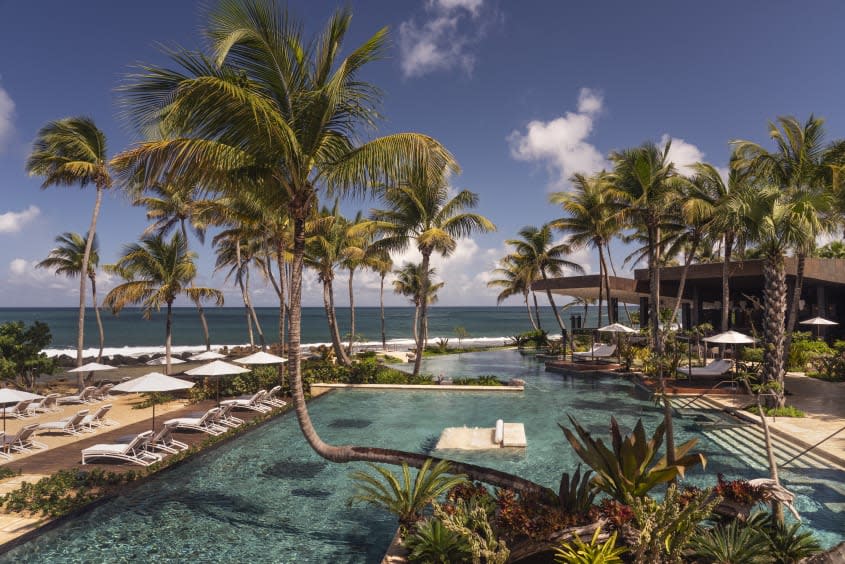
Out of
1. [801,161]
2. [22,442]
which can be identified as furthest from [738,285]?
[22,442]

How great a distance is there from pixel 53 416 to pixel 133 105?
13302 mm

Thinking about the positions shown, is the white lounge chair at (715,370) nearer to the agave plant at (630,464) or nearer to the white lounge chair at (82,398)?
the agave plant at (630,464)

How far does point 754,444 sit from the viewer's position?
35.5 ft

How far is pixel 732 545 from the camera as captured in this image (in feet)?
15.5

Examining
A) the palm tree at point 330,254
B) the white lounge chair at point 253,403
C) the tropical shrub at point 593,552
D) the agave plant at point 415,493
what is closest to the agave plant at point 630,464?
the tropical shrub at point 593,552

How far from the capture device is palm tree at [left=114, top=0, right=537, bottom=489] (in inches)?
238

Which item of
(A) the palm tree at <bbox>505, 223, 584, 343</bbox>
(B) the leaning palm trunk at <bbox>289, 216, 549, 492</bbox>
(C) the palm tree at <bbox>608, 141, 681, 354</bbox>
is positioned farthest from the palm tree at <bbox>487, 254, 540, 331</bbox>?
(B) the leaning palm trunk at <bbox>289, 216, 549, 492</bbox>

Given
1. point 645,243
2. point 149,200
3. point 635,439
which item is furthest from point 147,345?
point 635,439

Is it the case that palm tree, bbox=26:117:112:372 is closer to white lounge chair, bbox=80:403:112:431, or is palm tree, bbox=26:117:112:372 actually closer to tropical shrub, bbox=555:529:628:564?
white lounge chair, bbox=80:403:112:431

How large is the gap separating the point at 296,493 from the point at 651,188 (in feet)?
59.6

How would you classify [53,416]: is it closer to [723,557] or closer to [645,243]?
[723,557]

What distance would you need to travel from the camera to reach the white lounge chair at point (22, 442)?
34.4ft

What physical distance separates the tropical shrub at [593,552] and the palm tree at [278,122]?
4.22ft

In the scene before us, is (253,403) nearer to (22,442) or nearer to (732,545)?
(22,442)
